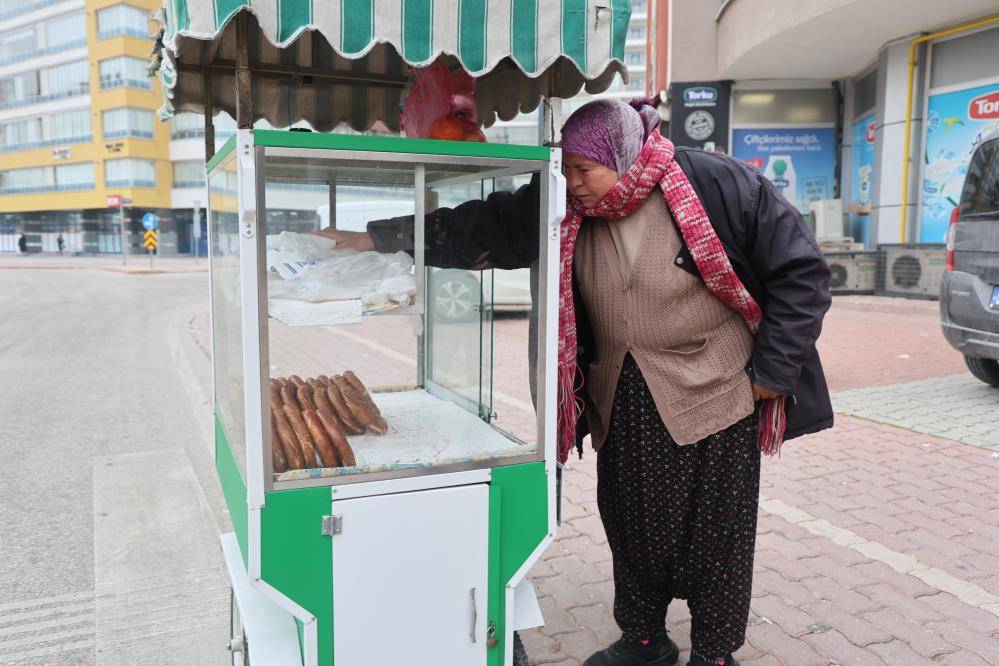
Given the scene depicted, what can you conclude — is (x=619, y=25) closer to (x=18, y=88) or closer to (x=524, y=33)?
(x=524, y=33)

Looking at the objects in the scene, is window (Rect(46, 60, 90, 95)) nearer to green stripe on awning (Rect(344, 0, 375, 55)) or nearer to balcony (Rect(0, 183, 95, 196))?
balcony (Rect(0, 183, 95, 196))

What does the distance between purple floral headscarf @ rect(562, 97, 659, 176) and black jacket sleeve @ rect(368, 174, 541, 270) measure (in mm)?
253

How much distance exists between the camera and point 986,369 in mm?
6562

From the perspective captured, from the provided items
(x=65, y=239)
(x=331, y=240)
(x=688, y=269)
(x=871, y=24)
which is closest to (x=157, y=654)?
(x=331, y=240)

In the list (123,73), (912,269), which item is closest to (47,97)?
(123,73)

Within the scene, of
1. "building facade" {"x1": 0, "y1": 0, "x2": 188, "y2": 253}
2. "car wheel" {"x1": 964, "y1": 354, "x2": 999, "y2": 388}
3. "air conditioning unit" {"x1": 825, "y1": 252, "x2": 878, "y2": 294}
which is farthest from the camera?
"building facade" {"x1": 0, "y1": 0, "x2": 188, "y2": 253}

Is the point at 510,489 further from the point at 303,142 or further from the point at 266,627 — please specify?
the point at 303,142

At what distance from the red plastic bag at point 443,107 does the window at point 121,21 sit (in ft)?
163

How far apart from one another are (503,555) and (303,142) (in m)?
1.31

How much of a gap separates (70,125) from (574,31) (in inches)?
2142

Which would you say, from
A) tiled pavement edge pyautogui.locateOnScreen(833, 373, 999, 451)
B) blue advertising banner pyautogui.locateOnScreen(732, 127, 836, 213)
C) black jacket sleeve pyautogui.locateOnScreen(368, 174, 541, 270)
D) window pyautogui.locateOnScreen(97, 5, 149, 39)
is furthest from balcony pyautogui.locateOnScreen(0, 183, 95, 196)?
black jacket sleeve pyautogui.locateOnScreen(368, 174, 541, 270)

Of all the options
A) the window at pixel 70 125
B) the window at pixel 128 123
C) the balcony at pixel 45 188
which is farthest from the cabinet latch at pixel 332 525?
the window at pixel 70 125

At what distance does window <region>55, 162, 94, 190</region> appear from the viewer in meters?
46.7

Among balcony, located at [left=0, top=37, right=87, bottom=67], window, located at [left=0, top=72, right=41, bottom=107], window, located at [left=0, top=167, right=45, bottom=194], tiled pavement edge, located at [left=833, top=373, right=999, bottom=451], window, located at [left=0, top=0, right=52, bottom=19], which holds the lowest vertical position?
tiled pavement edge, located at [left=833, top=373, right=999, bottom=451]
